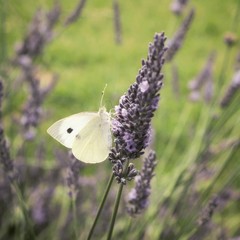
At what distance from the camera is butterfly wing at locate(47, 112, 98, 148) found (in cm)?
103

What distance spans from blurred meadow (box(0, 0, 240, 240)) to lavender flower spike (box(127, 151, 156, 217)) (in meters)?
0.03

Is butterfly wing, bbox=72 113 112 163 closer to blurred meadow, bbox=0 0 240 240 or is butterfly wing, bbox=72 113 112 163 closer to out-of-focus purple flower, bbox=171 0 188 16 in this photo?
blurred meadow, bbox=0 0 240 240

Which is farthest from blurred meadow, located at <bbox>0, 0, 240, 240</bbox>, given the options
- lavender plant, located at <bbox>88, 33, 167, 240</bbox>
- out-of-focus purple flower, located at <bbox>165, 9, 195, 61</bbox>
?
lavender plant, located at <bbox>88, 33, 167, 240</bbox>

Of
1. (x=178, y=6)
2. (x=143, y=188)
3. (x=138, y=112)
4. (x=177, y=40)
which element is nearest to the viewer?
(x=138, y=112)

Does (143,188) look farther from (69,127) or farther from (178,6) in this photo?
(178,6)

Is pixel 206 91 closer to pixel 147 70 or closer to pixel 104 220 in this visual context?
pixel 104 220

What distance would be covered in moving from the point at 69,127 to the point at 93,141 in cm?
6

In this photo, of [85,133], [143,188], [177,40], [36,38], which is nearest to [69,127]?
[85,133]

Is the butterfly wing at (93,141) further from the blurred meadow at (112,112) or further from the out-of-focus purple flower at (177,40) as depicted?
the out-of-focus purple flower at (177,40)

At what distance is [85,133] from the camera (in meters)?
1.07

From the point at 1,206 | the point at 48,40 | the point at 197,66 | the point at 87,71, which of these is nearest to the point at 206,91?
the point at 48,40

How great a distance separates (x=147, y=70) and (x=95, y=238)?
3.69 ft

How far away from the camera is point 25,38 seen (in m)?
1.85

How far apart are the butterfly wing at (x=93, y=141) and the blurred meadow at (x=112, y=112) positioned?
0.17ft
